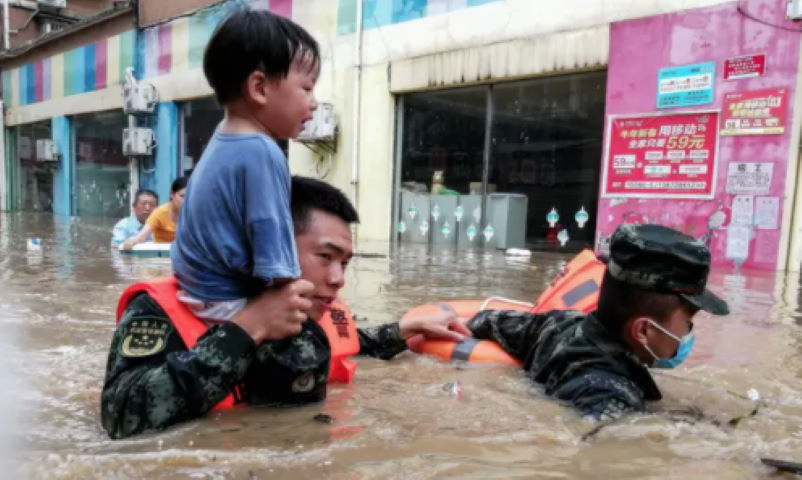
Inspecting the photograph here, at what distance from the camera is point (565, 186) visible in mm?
8883

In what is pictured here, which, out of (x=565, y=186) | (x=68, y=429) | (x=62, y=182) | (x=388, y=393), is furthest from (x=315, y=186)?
(x=62, y=182)

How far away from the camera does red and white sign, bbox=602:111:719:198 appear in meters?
6.98

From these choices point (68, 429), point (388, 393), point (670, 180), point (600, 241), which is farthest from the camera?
point (600, 241)

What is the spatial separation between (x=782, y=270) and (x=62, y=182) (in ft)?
58.4

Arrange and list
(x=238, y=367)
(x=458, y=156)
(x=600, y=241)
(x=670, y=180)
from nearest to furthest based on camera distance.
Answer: (x=238, y=367) → (x=670, y=180) → (x=600, y=241) → (x=458, y=156)

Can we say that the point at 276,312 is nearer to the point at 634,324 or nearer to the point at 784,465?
the point at 634,324

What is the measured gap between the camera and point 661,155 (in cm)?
728

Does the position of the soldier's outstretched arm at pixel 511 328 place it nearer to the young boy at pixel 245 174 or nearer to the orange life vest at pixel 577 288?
the orange life vest at pixel 577 288

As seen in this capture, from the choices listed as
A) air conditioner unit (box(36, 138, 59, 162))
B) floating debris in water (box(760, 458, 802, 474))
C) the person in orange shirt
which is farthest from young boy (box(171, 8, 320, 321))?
air conditioner unit (box(36, 138, 59, 162))

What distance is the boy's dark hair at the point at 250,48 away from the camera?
1.65 m

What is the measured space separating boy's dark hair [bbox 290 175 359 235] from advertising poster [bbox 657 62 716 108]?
6419 millimetres

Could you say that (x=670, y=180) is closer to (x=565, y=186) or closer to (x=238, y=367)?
(x=565, y=186)

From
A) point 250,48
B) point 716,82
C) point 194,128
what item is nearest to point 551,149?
point 716,82

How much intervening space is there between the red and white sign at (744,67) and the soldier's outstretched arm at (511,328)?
5.51 meters
